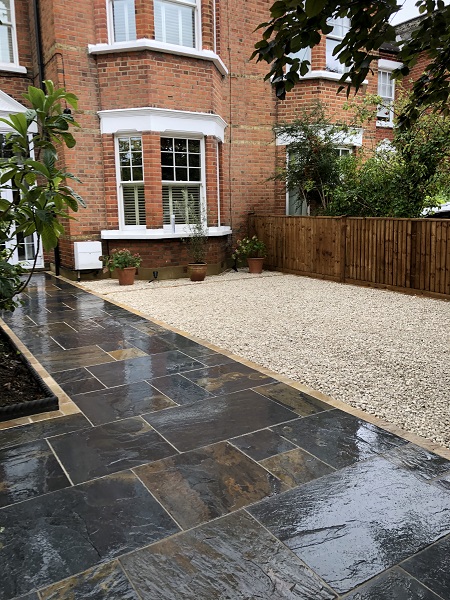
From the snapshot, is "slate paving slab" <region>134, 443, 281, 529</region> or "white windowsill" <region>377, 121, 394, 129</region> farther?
"white windowsill" <region>377, 121, 394, 129</region>

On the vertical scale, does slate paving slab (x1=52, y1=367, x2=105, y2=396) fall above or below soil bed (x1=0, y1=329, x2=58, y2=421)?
below

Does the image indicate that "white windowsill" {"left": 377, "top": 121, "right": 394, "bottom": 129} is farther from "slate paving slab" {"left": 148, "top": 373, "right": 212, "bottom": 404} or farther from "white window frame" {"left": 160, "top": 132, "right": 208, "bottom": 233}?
"slate paving slab" {"left": 148, "top": 373, "right": 212, "bottom": 404}

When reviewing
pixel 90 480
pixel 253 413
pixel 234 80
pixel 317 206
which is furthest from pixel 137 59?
pixel 90 480

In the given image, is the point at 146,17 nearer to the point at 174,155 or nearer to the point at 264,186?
the point at 174,155

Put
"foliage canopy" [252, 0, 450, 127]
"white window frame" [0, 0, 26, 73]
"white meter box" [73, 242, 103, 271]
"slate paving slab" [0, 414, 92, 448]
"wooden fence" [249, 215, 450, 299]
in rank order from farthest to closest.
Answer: "white window frame" [0, 0, 26, 73] < "white meter box" [73, 242, 103, 271] < "wooden fence" [249, 215, 450, 299] < "slate paving slab" [0, 414, 92, 448] < "foliage canopy" [252, 0, 450, 127]

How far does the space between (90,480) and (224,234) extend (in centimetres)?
909

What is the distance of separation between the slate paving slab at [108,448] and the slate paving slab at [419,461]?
4.39ft

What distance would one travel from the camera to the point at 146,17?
9.77 meters

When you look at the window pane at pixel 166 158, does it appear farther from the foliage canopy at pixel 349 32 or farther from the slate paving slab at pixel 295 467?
the foliage canopy at pixel 349 32

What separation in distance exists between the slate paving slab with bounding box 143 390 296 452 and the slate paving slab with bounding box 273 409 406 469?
194 mm

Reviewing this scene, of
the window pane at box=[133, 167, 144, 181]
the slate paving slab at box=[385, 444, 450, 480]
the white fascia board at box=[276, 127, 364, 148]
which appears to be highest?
the white fascia board at box=[276, 127, 364, 148]

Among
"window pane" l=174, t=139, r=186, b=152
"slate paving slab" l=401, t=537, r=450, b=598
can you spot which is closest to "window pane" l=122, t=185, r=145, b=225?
"window pane" l=174, t=139, r=186, b=152

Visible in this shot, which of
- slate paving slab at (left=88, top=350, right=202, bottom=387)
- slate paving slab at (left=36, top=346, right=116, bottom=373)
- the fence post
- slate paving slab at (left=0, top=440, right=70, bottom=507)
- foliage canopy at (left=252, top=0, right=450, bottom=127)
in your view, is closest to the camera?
foliage canopy at (left=252, top=0, right=450, bottom=127)

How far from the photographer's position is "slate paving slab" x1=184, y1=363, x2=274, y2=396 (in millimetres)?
4203
